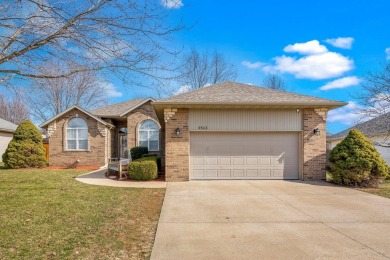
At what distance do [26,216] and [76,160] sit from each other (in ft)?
42.7

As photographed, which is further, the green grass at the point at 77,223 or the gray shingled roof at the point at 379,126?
the gray shingled roof at the point at 379,126

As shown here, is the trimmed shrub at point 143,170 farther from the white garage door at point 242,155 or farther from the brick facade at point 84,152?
the brick facade at point 84,152

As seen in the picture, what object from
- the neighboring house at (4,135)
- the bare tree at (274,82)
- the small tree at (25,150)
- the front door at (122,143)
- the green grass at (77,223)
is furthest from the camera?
the bare tree at (274,82)

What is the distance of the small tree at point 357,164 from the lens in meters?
9.66

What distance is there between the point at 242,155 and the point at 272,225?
19.9ft

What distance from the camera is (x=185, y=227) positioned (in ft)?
16.3

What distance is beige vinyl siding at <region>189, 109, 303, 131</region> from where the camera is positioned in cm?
1094

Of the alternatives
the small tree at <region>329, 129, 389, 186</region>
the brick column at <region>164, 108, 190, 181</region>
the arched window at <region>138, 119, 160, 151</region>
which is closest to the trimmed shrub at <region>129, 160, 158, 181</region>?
the brick column at <region>164, 108, 190, 181</region>

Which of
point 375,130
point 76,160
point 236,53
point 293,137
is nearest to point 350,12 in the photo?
point 236,53

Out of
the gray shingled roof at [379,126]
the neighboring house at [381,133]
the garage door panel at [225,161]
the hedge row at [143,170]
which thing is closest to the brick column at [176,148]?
the hedge row at [143,170]

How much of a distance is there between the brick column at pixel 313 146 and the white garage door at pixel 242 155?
0.46 metres

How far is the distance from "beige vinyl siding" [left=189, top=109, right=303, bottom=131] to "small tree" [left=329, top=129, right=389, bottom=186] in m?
1.92

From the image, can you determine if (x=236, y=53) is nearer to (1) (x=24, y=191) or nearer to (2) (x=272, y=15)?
(2) (x=272, y=15)

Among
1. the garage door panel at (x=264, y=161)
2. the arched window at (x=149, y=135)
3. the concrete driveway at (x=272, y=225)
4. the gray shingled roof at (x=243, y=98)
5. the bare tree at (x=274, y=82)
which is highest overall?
the bare tree at (x=274, y=82)
